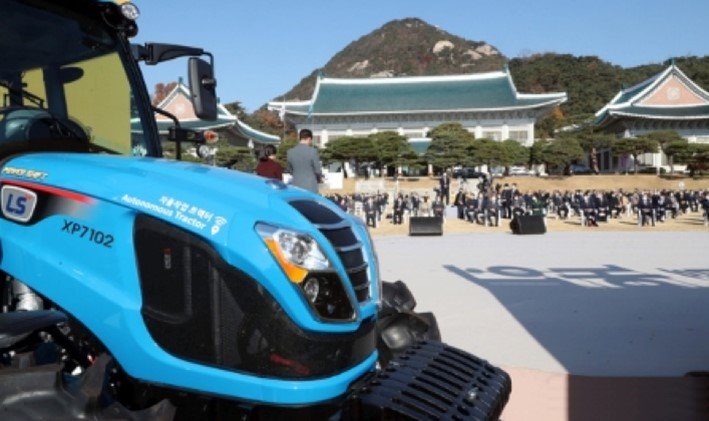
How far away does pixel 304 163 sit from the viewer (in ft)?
27.3

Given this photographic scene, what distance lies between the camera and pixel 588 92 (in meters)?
85.4

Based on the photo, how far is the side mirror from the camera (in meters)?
3.03

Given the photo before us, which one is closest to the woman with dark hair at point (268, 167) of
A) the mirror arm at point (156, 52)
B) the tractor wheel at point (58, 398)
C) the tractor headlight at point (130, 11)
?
the mirror arm at point (156, 52)

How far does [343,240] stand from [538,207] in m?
24.8

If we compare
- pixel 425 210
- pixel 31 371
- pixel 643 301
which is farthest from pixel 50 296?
pixel 425 210

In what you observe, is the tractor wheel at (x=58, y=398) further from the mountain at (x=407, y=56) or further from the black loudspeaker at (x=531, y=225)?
the mountain at (x=407, y=56)

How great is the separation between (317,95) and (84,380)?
56865 millimetres

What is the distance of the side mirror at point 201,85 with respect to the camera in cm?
303

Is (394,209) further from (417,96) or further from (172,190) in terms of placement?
(417,96)

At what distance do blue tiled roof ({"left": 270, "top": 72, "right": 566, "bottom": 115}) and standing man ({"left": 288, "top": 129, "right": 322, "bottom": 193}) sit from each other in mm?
47274

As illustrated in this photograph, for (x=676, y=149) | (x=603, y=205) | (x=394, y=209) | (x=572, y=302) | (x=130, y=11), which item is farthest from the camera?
(x=676, y=149)

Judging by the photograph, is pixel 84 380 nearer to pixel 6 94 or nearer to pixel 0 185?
pixel 0 185

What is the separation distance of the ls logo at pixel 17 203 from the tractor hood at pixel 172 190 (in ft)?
0.16

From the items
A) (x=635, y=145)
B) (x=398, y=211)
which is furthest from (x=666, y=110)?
(x=398, y=211)
